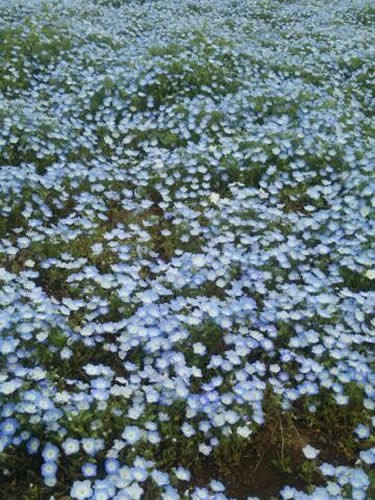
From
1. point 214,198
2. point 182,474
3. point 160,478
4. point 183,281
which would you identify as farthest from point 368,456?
point 214,198

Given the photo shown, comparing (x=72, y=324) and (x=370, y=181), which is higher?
(x=370, y=181)

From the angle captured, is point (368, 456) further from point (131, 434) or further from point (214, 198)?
point (214, 198)

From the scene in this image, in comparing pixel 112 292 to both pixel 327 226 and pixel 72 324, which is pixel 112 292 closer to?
pixel 72 324

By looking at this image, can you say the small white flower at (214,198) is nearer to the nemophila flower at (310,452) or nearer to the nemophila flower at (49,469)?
the nemophila flower at (310,452)

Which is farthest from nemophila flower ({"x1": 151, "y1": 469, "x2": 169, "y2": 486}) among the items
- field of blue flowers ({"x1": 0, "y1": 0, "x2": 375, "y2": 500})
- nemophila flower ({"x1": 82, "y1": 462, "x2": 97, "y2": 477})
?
nemophila flower ({"x1": 82, "y1": 462, "x2": 97, "y2": 477})

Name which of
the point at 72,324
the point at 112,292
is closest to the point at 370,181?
the point at 112,292
